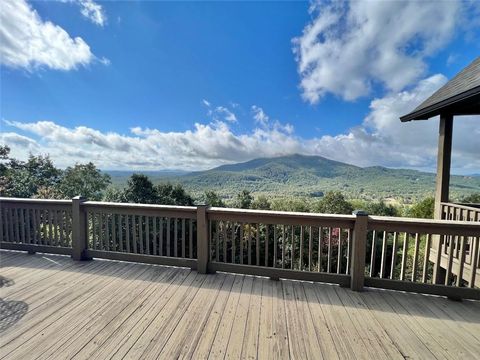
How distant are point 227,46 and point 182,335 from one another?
52.1 feet

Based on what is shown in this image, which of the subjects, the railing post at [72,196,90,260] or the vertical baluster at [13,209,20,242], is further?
the vertical baluster at [13,209,20,242]

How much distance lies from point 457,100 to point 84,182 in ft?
68.4

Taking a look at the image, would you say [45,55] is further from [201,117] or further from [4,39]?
[201,117]

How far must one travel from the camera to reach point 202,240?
3256 millimetres

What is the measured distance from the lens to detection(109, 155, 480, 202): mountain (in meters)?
42.2

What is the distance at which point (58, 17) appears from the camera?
7219 mm

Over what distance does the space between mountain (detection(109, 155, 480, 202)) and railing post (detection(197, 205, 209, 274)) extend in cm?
3506

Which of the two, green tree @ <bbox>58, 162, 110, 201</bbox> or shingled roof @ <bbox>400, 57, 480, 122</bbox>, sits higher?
shingled roof @ <bbox>400, 57, 480, 122</bbox>

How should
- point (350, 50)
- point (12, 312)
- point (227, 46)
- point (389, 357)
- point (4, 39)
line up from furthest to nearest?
point (227, 46)
point (350, 50)
point (4, 39)
point (12, 312)
point (389, 357)

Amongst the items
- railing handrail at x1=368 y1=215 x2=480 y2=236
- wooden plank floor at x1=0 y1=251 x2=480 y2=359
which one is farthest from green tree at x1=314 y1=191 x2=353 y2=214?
wooden plank floor at x1=0 y1=251 x2=480 y2=359

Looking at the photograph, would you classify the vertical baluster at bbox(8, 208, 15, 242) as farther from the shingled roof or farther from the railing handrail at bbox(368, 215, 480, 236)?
the shingled roof

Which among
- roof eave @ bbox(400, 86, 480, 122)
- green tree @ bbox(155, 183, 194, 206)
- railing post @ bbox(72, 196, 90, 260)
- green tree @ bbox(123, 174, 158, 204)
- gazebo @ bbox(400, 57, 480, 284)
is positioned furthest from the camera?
green tree @ bbox(155, 183, 194, 206)

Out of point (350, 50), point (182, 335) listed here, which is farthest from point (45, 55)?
point (350, 50)

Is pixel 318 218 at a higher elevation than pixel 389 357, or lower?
higher
